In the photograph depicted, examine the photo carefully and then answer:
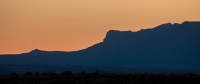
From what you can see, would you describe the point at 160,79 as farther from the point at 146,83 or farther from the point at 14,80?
the point at 14,80

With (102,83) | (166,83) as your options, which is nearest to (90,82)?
(102,83)

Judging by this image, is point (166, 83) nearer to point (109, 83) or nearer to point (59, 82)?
point (109, 83)

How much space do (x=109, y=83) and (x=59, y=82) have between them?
5.10 m

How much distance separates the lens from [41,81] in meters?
63.2

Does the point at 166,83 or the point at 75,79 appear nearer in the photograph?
the point at 166,83

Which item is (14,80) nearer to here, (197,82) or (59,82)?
(59,82)

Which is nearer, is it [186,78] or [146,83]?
[146,83]

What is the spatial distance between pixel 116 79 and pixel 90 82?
4.27 m

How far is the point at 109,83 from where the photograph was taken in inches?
2336

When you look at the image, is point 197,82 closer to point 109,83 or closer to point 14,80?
point 109,83

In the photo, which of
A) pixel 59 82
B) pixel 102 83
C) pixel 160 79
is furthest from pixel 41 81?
pixel 160 79

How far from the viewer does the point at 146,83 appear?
2368 inches

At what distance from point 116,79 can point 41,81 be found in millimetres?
7410

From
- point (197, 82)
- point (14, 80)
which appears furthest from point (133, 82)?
point (14, 80)
